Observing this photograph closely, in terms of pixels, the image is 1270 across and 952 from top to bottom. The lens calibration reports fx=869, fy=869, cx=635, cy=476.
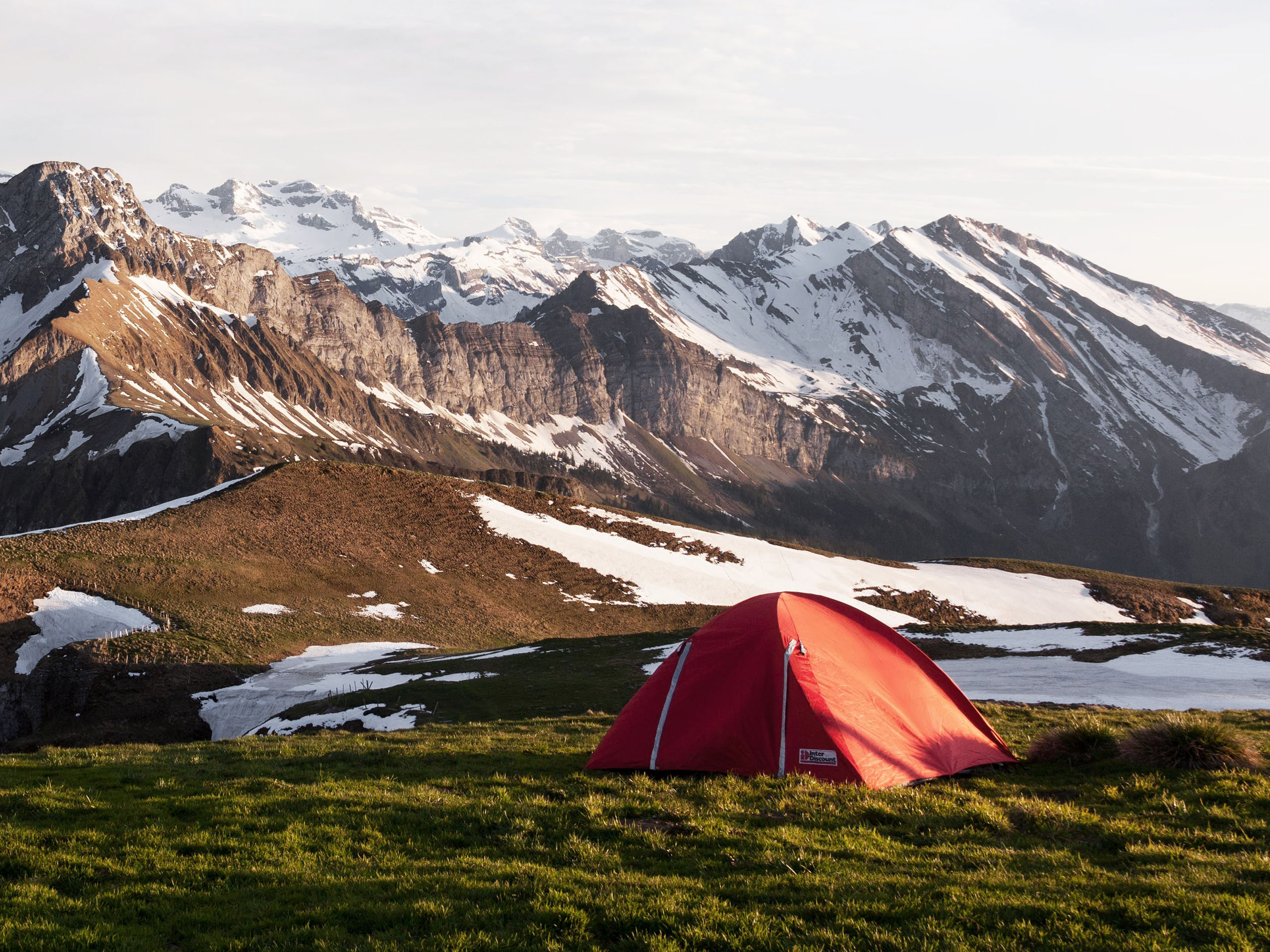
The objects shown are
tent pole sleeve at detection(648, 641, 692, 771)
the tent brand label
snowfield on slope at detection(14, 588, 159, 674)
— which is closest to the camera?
the tent brand label

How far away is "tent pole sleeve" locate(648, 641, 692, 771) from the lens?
16516 millimetres

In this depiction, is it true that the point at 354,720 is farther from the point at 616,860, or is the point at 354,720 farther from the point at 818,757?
the point at 616,860

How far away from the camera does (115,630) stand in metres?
47.4

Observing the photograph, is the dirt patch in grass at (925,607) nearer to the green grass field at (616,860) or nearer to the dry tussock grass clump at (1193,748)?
the dry tussock grass clump at (1193,748)

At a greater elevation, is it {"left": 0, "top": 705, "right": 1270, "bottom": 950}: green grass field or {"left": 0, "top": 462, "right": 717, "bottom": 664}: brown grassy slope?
{"left": 0, "top": 705, "right": 1270, "bottom": 950}: green grass field

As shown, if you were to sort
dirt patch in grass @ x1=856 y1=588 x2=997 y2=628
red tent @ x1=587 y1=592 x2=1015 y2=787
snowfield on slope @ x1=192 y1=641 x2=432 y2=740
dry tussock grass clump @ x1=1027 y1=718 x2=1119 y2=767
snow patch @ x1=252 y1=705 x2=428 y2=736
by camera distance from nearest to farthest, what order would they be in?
red tent @ x1=587 y1=592 x2=1015 y2=787
dry tussock grass clump @ x1=1027 y1=718 x2=1119 y2=767
snow patch @ x1=252 y1=705 x2=428 y2=736
snowfield on slope @ x1=192 y1=641 x2=432 y2=740
dirt patch in grass @ x1=856 y1=588 x2=997 y2=628

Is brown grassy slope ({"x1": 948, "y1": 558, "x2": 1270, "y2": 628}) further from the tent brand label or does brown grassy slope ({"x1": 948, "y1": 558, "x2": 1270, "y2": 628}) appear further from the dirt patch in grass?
the tent brand label

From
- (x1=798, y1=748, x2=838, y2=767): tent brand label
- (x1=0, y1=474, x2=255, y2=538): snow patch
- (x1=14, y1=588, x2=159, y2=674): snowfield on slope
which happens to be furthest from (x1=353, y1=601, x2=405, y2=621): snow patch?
(x1=798, y1=748, x2=838, y2=767): tent brand label

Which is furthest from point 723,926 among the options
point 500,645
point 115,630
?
point 500,645

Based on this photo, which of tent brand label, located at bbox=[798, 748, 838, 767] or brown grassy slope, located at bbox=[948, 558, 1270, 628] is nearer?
tent brand label, located at bbox=[798, 748, 838, 767]

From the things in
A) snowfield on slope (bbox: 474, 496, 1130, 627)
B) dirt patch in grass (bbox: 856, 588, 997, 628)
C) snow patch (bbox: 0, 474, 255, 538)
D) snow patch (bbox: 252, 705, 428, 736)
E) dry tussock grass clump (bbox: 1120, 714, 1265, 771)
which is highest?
dry tussock grass clump (bbox: 1120, 714, 1265, 771)

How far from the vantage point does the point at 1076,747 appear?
1764 cm

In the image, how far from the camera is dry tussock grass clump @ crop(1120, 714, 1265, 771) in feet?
51.9

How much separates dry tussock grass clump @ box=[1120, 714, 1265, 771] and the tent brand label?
18.9 ft
